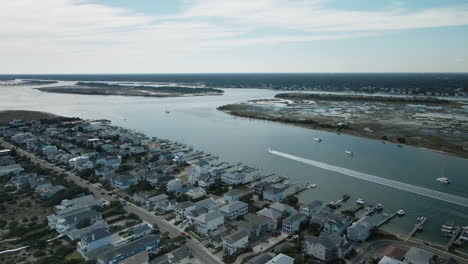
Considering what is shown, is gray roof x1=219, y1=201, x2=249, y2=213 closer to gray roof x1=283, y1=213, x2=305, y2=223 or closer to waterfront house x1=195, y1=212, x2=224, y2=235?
waterfront house x1=195, y1=212, x2=224, y2=235

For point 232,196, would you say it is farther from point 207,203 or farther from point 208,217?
point 208,217

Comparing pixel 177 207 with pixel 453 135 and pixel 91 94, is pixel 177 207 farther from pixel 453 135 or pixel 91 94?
pixel 91 94

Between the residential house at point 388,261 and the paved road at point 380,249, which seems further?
the paved road at point 380,249

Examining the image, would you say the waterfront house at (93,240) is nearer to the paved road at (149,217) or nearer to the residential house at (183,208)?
the paved road at (149,217)

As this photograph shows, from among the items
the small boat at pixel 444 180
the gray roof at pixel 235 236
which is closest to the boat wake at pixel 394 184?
the small boat at pixel 444 180

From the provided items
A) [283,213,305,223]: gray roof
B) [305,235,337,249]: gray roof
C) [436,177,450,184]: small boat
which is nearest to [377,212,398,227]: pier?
[283,213,305,223]: gray roof

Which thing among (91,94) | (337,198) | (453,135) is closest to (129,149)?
(337,198)
